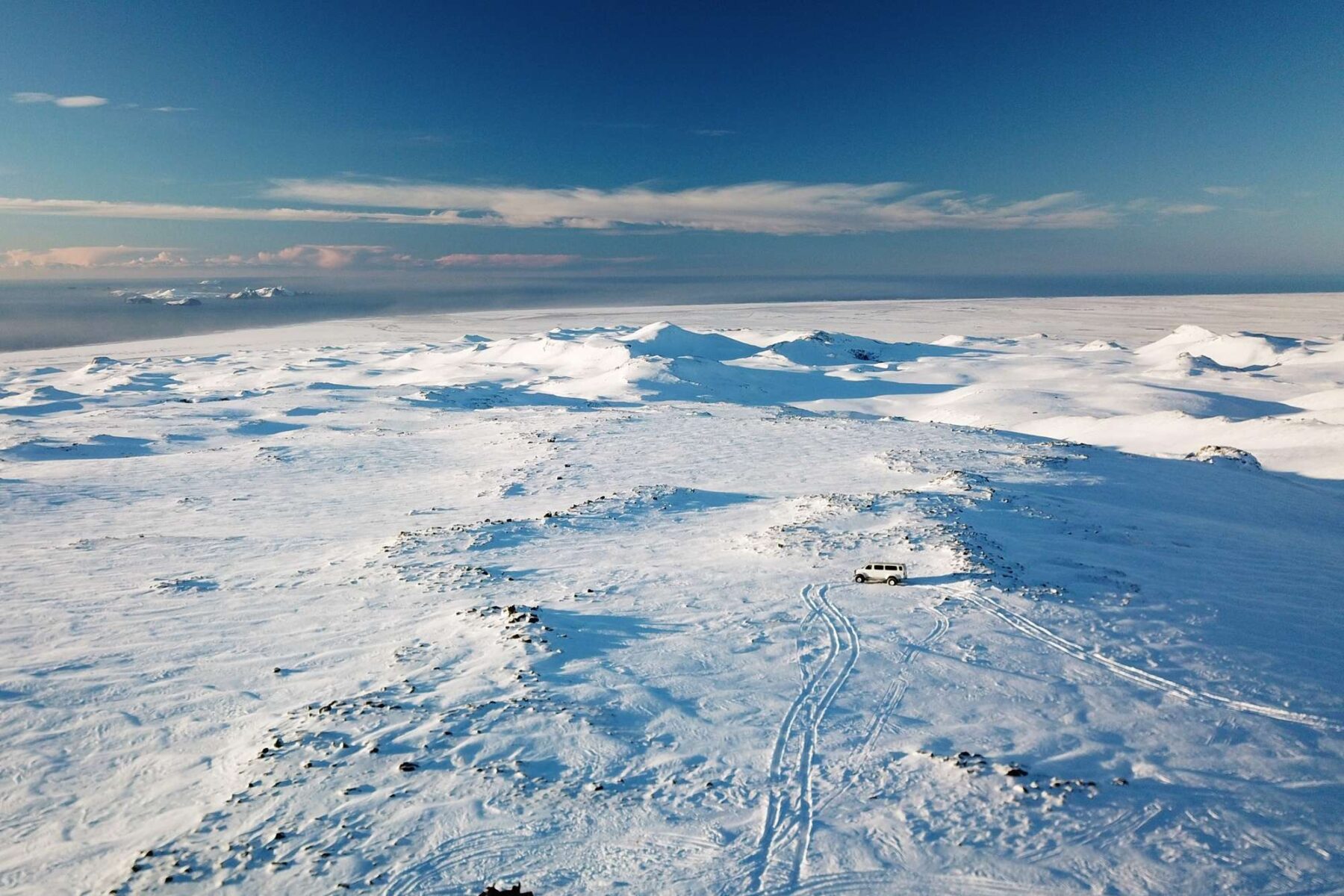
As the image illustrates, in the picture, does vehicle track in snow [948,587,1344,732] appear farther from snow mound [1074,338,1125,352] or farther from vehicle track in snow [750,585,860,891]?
snow mound [1074,338,1125,352]

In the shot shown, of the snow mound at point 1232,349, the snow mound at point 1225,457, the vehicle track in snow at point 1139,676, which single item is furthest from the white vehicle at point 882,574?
the snow mound at point 1232,349

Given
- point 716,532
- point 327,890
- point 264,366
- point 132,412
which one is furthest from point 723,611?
point 264,366

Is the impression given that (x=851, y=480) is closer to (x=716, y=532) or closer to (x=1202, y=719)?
(x=716, y=532)

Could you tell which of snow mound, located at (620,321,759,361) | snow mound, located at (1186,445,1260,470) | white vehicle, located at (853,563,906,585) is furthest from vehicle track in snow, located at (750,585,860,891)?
snow mound, located at (620,321,759,361)

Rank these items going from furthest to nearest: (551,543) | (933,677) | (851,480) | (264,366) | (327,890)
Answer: (264,366) → (851,480) → (551,543) → (933,677) → (327,890)

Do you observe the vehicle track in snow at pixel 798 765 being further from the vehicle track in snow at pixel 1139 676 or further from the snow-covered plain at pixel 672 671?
the vehicle track in snow at pixel 1139 676

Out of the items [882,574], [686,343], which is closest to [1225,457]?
[882,574]
